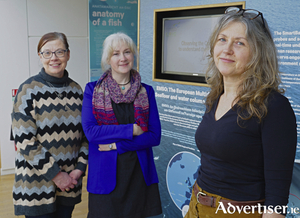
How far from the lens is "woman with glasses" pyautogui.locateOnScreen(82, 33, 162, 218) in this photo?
6.25 ft

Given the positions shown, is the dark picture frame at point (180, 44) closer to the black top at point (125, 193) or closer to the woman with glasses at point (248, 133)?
the black top at point (125, 193)

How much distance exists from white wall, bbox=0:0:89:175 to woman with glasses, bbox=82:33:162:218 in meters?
2.84

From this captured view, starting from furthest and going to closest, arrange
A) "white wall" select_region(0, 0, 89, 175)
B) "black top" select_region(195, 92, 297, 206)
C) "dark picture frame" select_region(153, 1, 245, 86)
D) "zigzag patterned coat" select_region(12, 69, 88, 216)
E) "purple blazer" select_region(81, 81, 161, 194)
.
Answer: "white wall" select_region(0, 0, 89, 175)
"dark picture frame" select_region(153, 1, 245, 86)
"purple blazer" select_region(81, 81, 161, 194)
"zigzag patterned coat" select_region(12, 69, 88, 216)
"black top" select_region(195, 92, 297, 206)

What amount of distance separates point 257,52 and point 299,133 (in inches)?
41.2

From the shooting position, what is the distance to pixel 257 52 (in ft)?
3.88

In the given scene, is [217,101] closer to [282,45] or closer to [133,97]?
[133,97]

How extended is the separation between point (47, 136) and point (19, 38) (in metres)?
3.01

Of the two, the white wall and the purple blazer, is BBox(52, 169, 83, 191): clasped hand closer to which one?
the purple blazer

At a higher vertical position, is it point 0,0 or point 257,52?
point 0,0

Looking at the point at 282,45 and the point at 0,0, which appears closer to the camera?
the point at 282,45

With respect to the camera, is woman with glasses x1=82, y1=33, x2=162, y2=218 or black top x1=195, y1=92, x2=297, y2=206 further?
woman with glasses x1=82, y1=33, x2=162, y2=218

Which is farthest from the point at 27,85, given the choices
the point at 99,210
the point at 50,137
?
the point at 99,210

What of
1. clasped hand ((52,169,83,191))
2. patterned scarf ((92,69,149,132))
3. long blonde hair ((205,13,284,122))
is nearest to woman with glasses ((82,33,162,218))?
patterned scarf ((92,69,149,132))

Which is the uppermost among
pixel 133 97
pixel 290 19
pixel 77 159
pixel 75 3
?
pixel 75 3
